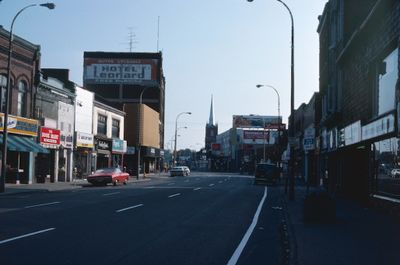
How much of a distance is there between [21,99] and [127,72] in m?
55.4

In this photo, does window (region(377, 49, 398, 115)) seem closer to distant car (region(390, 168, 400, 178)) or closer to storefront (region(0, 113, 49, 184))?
distant car (region(390, 168, 400, 178))

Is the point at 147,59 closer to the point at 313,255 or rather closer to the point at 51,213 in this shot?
the point at 51,213

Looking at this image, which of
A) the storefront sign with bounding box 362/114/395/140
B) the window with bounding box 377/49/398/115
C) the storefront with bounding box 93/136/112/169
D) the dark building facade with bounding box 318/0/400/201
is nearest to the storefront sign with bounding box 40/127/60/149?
the storefront with bounding box 93/136/112/169

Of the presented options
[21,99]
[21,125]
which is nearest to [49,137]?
[21,99]

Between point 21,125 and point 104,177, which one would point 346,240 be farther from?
point 104,177

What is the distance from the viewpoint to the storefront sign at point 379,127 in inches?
674

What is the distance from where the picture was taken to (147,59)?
92688 mm

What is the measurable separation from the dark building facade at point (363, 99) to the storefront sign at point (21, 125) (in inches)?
771

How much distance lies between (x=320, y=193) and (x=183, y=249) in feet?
23.8

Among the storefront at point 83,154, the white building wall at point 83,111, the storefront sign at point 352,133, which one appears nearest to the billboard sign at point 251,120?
the white building wall at point 83,111

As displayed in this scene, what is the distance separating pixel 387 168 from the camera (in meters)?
19.8

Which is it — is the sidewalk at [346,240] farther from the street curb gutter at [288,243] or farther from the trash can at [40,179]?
the trash can at [40,179]

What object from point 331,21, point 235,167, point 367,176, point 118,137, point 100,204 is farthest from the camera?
point 235,167

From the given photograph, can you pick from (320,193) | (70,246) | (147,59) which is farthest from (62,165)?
(147,59)
